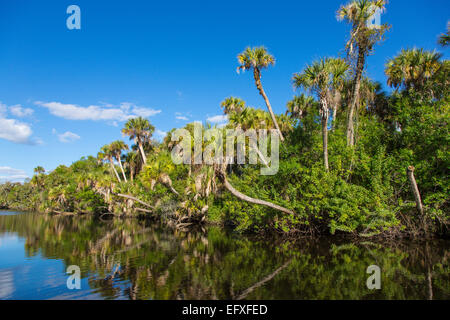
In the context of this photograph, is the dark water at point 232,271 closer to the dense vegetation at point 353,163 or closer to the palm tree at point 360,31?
the dense vegetation at point 353,163

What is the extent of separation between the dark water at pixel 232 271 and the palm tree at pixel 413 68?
44.2ft

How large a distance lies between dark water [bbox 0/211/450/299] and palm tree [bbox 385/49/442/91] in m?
13.5

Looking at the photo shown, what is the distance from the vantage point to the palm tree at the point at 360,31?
53.5 feet

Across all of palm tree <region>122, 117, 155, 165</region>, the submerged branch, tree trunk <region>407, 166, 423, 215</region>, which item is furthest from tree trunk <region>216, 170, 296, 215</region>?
palm tree <region>122, 117, 155, 165</region>

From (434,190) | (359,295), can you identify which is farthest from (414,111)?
(359,295)

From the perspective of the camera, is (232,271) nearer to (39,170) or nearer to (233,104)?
(233,104)

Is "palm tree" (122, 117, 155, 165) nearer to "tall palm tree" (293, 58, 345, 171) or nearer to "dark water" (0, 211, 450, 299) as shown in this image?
"dark water" (0, 211, 450, 299)

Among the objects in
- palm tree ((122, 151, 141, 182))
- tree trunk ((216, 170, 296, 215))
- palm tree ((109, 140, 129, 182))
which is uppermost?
palm tree ((109, 140, 129, 182))

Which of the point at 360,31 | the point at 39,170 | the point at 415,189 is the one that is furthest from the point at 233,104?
the point at 39,170

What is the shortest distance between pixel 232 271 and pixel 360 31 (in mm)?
16714

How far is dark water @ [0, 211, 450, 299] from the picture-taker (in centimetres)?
716

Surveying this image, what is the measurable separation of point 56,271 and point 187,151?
10181 millimetres

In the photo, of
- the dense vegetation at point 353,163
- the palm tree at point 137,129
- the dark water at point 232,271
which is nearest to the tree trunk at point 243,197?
the dense vegetation at point 353,163
